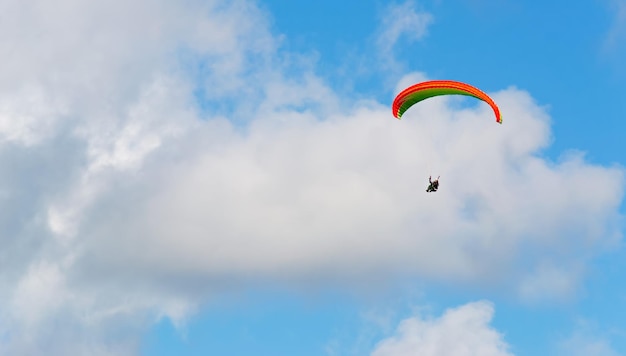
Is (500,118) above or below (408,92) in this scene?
below

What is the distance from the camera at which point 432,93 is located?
425 ft

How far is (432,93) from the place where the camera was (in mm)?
129500

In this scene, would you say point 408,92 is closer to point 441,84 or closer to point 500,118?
point 441,84

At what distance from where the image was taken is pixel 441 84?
12731 centimetres

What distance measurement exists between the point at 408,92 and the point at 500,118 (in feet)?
43.4

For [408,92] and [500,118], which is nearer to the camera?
[500,118]

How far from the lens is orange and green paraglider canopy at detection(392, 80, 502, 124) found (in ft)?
410

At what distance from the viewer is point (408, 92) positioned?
129750 mm

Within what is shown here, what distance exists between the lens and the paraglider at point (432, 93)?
125 m

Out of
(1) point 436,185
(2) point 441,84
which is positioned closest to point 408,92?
(2) point 441,84

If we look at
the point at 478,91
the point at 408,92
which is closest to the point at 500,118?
the point at 478,91

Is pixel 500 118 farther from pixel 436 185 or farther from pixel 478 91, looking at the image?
pixel 436 185

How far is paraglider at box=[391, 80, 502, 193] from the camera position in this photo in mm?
124875

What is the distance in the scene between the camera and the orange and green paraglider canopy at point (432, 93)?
12488cm
